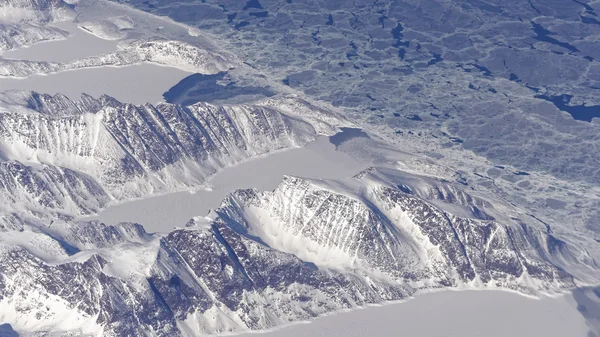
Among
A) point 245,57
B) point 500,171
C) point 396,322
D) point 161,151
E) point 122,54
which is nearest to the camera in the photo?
point 396,322

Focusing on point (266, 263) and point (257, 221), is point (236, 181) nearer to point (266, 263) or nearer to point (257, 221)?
point (257, 221)

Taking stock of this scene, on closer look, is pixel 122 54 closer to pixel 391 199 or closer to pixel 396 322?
pixel 391 199

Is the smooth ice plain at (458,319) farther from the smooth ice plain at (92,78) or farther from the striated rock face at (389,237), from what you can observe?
the smooth ice plain at (92,78)

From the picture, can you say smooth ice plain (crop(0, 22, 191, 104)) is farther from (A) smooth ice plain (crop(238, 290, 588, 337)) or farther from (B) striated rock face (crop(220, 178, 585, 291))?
(A) smooth ice plain (crop(238, 290, 588, 337))

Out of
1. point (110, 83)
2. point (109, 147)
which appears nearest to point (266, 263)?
point (109, 147)

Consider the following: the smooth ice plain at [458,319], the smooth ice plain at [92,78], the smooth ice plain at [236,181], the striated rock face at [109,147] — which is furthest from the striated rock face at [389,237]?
the smooth ice plain at [92,78]

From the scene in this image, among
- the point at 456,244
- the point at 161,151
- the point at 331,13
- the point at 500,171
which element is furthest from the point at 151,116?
the point at 331,13

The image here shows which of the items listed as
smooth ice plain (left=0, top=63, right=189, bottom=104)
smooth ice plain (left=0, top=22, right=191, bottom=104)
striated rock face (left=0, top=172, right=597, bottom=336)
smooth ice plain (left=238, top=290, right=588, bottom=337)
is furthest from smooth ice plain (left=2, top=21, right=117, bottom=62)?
smooth ice plain (left=238, top=290, right=588, bottom=337)

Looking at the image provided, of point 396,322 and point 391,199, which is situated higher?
point 391,199
